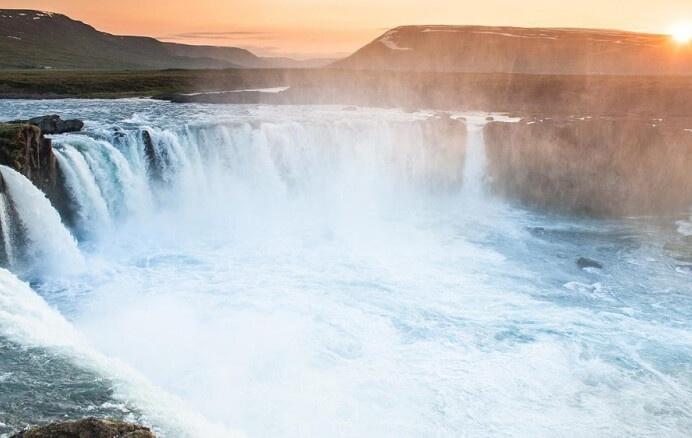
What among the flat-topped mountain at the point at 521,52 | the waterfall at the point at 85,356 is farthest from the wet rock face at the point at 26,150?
the flat-topped mountain at the point at 521,52

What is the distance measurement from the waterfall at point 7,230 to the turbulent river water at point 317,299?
81 millimetres

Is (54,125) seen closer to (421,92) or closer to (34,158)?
(34,158)

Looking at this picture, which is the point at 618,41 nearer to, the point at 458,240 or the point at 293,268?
the point at 458,240

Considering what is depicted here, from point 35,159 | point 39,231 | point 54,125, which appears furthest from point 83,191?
point 54,125

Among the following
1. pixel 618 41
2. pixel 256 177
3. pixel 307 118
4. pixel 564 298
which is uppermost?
pixel 618 41

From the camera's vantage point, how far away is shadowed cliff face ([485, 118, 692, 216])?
2875cm

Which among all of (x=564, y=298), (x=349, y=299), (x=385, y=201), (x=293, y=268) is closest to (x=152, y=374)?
(x=349, y=299)

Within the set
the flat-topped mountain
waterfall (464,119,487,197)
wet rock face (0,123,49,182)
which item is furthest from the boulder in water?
the flat-topped mountain

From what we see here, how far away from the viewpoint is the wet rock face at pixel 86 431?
208 inches

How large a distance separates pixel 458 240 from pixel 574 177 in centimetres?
1044

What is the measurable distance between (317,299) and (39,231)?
7724mm

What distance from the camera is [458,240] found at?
2270 cm

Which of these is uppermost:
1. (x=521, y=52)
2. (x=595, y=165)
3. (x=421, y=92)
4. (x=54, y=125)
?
(x=521, y=52)

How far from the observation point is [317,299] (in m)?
15.7
